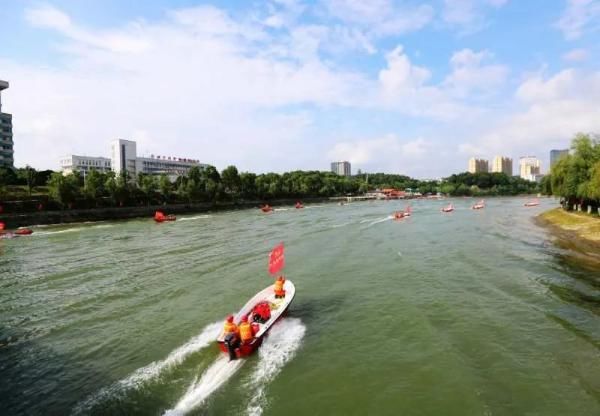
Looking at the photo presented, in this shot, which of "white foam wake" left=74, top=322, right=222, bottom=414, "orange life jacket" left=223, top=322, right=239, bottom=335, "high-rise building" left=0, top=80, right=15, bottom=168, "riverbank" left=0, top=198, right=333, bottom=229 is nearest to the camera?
"white foam wake" left=74, top=322, right=222, bottom=414

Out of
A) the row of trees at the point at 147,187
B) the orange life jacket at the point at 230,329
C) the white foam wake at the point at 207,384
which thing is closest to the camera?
the white foam wake at the point at 207,384

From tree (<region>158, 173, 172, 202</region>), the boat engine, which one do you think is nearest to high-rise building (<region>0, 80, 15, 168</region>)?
tree (<region>158, 173, 172, 202</region>)

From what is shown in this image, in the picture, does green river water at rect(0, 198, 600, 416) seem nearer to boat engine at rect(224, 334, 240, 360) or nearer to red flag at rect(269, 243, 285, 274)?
boat engine at rect(224, 334, 240, 360)

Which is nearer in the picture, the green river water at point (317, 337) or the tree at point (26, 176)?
the green river water at point (317, 337)

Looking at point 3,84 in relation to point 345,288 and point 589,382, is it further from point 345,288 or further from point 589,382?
point 589,382

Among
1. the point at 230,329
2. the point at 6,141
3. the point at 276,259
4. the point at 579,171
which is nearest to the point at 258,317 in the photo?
the point at 230,329

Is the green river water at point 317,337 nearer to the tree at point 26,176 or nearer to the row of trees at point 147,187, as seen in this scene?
the row of trees at point 147,187

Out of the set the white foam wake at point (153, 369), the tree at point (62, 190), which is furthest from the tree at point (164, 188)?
the white foam wake at point (153, 369)
